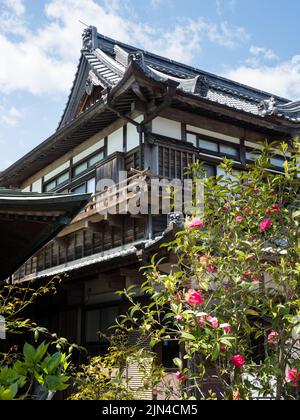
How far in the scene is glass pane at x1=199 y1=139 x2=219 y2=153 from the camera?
48.4ft

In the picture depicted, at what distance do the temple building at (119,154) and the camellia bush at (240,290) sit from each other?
424 cm

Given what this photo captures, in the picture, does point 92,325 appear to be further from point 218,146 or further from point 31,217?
point 31,217

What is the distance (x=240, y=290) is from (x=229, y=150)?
34.6 feet

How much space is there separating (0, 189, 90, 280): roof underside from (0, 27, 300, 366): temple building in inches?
104

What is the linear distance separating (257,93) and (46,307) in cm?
1398

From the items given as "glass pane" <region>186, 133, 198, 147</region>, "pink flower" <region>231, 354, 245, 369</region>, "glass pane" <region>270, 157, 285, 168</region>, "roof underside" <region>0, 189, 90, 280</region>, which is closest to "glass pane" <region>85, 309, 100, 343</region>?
"glass pane" <region>186, 133, 198, 147</region>

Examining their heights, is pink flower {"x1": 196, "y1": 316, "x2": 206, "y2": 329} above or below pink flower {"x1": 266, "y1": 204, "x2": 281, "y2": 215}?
below

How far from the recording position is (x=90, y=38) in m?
18.9

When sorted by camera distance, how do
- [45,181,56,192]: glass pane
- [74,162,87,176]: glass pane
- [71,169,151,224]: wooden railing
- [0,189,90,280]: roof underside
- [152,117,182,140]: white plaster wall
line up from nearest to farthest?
1. [0,189,90,280]: roof underside
2. [71,169,151,224]: wooden railing
3. [152,117,182,140]: white plaster wall
4. [74,162,87,176]: glass pane
5. [45,181,56,192]: glass pane

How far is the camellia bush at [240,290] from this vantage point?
498 cm

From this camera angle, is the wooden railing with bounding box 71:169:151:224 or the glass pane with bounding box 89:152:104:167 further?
the glass pane with bounding box 89:152:104:167

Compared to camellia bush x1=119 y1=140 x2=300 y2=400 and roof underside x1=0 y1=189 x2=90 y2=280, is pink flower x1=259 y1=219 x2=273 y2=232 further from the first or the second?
roof underside x1=0 y1=189 x2=90 y2=280

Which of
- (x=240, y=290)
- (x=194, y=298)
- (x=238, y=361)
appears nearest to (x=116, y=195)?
(x=240, y=290)
